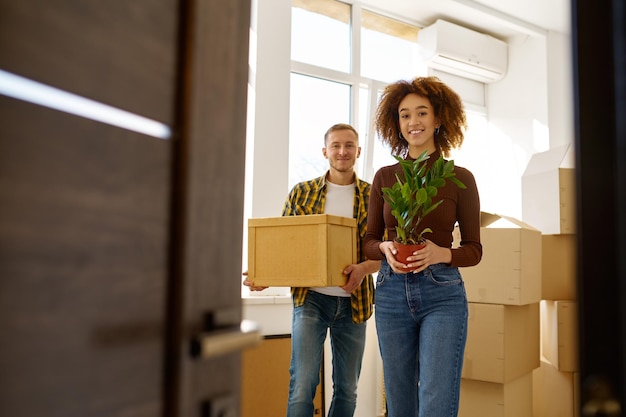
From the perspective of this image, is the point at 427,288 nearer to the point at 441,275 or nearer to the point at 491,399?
the point at 441,275

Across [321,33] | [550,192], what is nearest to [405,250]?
[550,192]

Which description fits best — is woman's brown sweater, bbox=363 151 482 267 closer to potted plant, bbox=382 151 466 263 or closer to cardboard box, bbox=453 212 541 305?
potted plant, bbox=382 151 466 263

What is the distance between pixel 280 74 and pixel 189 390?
10.1ft

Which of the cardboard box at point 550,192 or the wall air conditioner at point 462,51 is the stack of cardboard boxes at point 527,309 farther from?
the wall air conditioner at point 462,51

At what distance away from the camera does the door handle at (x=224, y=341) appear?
0.63 m

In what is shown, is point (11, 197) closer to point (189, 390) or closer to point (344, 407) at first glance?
point (189, 390)

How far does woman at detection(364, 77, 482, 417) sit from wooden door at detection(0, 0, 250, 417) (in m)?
1.28

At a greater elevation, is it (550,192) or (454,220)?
(550,192)

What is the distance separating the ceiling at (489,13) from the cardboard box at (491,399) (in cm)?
266

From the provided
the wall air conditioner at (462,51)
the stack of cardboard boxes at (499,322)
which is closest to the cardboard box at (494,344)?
the stack of cardboard boxes at (499,322)

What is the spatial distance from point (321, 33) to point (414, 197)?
8.07 ft

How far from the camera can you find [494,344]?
311 centimetres

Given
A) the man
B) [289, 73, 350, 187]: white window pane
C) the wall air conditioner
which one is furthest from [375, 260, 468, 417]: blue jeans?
the wall air conditioner

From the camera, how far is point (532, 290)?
330 cm
